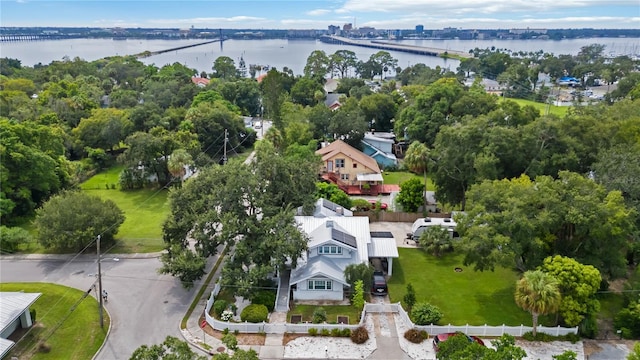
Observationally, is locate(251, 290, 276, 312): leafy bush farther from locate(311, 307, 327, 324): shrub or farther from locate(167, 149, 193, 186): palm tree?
locate(167, 149, 193, 186): palm tree

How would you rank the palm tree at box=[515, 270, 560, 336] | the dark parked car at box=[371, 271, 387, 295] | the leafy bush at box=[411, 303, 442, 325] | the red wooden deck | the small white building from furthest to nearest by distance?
1. the red wooden deck
2. the dark parked car at box=[371, 271, 387, 295]
3. the leafy bush at box=[411, 303, 442, 325]
4. the small white building
5. the palm tree at box=[515, 270, 560, 336]

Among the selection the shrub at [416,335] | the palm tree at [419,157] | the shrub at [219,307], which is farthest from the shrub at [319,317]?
the palm tree at [419,157]

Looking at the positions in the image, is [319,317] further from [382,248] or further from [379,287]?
[382,248]

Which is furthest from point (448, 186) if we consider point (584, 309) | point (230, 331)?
point (230, 331)

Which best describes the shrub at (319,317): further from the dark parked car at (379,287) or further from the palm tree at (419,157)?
the palm tree at (419,157)

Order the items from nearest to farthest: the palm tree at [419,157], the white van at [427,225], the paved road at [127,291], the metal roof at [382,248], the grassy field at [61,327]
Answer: the grassy field at [61,327] < the paved road at [127,291] < the metal roof at [382,248] < the white van at [427,225] < the palm tree at [419,157]

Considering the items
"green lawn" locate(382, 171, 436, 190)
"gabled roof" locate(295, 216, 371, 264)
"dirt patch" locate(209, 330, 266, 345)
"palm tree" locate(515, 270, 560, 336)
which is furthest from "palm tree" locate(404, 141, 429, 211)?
"dirt patch" locate(209, 330, 266, 345)
